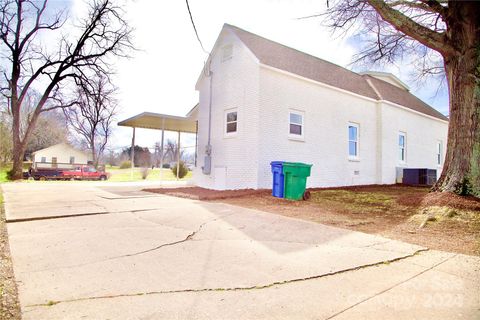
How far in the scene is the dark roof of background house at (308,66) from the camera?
463 inches

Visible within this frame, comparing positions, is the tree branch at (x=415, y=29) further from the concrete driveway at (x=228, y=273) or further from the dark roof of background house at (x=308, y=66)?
the concrete driveway at (x=228, y=273)

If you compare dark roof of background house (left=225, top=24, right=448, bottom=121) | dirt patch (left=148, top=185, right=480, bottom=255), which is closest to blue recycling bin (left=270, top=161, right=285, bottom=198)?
dirt patch (left=148, top=185, right=480, bottom=255)

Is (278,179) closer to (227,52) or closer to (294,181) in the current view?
(294,181)

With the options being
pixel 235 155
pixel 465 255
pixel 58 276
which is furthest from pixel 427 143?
pixel 58 276

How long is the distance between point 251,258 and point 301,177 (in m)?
5.58

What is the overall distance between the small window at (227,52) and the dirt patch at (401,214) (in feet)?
20.2

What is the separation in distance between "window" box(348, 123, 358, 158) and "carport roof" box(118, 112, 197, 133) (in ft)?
25.8

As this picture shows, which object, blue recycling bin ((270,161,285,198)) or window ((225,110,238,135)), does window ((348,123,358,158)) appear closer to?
window ((225,110,238,135))

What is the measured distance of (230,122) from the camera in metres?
11.9

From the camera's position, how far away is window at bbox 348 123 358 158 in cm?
1441

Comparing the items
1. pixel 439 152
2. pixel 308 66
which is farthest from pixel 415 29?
pixel 439 152

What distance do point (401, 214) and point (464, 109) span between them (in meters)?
3.71

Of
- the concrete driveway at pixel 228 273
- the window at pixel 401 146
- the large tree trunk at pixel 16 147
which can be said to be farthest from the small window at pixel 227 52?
the large tree trunk at pixel 16 147

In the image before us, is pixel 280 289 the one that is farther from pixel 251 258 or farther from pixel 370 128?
pixel 370 128
